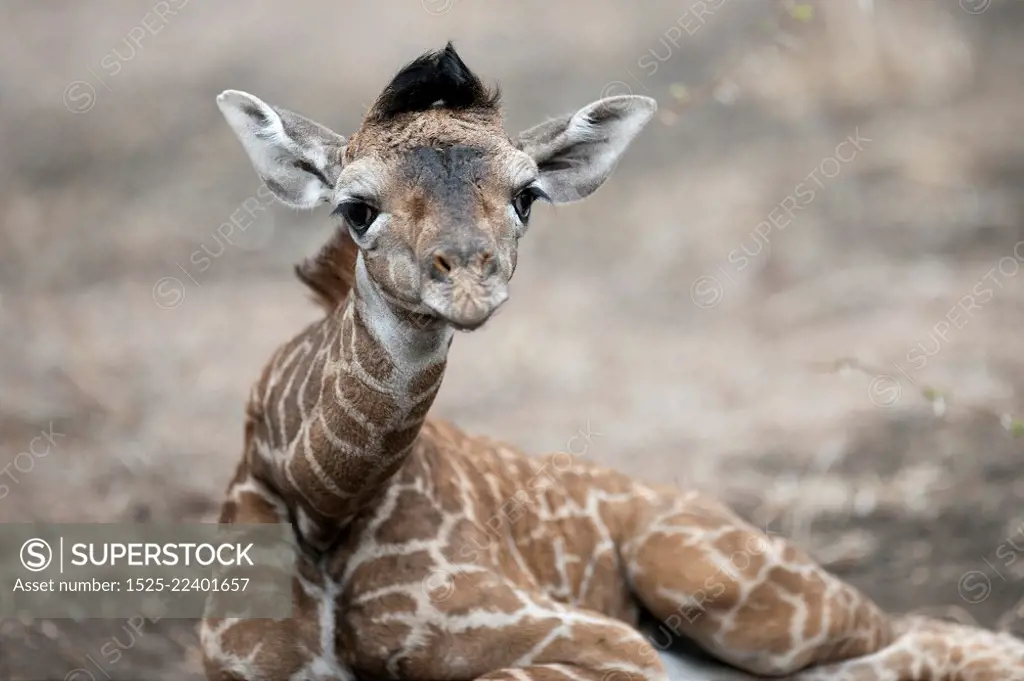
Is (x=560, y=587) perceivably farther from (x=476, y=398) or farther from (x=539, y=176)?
(x=476, y=398)

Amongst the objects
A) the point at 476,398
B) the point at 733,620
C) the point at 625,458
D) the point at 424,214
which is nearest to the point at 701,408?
the point at 625,458

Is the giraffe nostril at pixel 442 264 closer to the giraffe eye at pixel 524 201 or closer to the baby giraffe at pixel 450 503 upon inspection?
the baby giraffe at pixel 450 503

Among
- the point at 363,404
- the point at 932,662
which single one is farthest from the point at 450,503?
the point at 932,662

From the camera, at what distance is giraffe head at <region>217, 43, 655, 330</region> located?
4.63m

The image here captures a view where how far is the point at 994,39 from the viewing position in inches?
499

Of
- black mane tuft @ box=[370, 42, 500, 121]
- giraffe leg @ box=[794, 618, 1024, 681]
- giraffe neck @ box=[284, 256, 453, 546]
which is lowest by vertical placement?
Answer: giraffe leg @ box=[794, 618, 1024, 681]

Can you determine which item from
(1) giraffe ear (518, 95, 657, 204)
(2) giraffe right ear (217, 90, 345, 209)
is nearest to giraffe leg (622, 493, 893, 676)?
(1) giraffe ear (518, 95, 657, 204)

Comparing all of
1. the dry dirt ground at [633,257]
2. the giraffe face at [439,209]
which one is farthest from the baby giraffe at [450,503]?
the dry dirt ground at [633,257]

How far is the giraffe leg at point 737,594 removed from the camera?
21.3 feet

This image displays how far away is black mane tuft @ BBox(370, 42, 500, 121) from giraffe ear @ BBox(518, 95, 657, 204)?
39 cm

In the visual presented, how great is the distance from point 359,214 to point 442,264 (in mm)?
578

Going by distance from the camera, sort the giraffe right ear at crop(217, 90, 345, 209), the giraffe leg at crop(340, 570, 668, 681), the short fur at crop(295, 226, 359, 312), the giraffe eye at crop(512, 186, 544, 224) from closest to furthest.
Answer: the giraffe eye at crop(512, 186, 544, 224) → the giraffe right ear at crop(217, 90, 345, 209) → the giraffe leg at crop(340, 570, 668, 681) → the short fur at crop(295, 226, 359, 312)

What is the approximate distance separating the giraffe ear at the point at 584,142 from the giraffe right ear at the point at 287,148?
825 millimetres

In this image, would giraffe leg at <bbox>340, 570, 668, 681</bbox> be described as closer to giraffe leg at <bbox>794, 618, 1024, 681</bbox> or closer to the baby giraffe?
the baby giraffe
